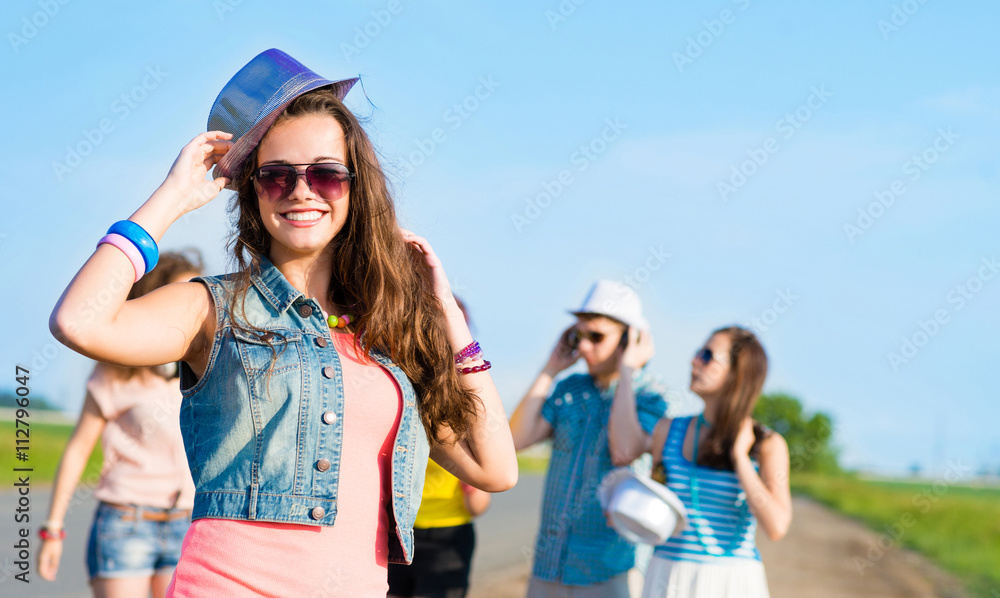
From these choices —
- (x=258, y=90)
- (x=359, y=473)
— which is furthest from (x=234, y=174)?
(x=359, y=473)

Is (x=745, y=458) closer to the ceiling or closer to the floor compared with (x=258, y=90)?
closer to the floor

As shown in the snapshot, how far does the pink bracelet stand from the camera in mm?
1893

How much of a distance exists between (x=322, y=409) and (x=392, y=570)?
3.01 m

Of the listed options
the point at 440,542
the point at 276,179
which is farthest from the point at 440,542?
the point at 276,179

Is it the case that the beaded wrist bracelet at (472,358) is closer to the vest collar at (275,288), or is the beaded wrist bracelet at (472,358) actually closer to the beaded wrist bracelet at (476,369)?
the beaded wrist bracelet at (476,369)

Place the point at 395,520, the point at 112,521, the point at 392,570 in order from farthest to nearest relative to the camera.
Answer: the point at 392,570 → the point at 112,521 → the point at 395,520

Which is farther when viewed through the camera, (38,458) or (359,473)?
(38,458)

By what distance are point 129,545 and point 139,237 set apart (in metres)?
3.01

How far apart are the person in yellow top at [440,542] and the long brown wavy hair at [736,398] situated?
46.0 inches

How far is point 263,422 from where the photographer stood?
6.56 feet

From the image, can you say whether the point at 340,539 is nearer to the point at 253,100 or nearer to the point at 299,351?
the point at 299,351

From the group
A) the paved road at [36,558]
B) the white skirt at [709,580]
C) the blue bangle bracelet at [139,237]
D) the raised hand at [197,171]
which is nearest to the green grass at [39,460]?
the paved road at [36,558]

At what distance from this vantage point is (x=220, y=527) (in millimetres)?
2006

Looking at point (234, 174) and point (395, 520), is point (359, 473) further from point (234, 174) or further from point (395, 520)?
point (234, 174)
